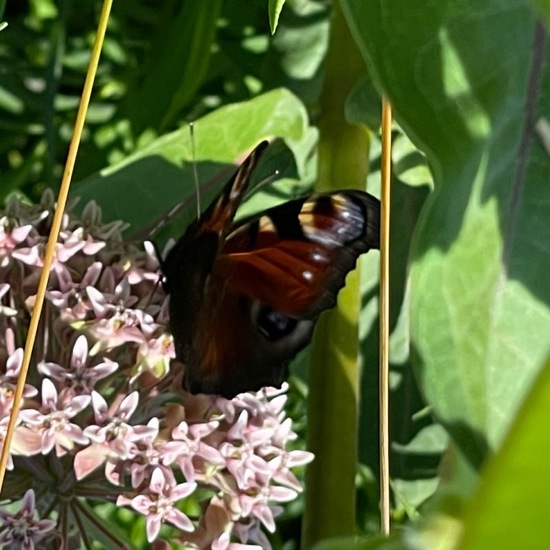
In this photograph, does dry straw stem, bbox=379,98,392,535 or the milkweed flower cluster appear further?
the milkweed flower cluster

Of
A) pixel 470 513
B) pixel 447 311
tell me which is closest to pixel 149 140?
pixel 447 311

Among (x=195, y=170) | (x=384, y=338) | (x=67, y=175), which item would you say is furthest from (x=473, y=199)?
(x=195, y=170)

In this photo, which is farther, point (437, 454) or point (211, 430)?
point (437, 454)

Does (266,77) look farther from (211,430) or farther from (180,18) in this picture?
(211,430)

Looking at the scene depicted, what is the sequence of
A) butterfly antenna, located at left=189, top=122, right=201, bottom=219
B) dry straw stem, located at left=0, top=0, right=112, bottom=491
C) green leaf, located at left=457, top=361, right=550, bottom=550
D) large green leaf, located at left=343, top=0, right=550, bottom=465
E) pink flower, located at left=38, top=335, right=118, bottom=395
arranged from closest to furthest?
1. green leaf, located at left=457, top=361, right=550, bottom=550
2. large green leaf, located at left=343, top=0, right=550, bottom=465
3. dry straw stem, located at left=0, top=0, right=112, bottom=491
4. pink flower, located at left=38, top=335, right=118, bottom=395
5. butterfly antenna, located at left=189, top=122, right=201, bottom=219

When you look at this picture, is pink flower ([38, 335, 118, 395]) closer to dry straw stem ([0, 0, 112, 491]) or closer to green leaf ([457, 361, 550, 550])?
dry straw stem ([0, 0, 112, 491])

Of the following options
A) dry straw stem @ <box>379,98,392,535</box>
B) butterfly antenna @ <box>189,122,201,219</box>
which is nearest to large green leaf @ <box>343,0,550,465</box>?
dry straw stem @ <box>379,98,392,535</box>
